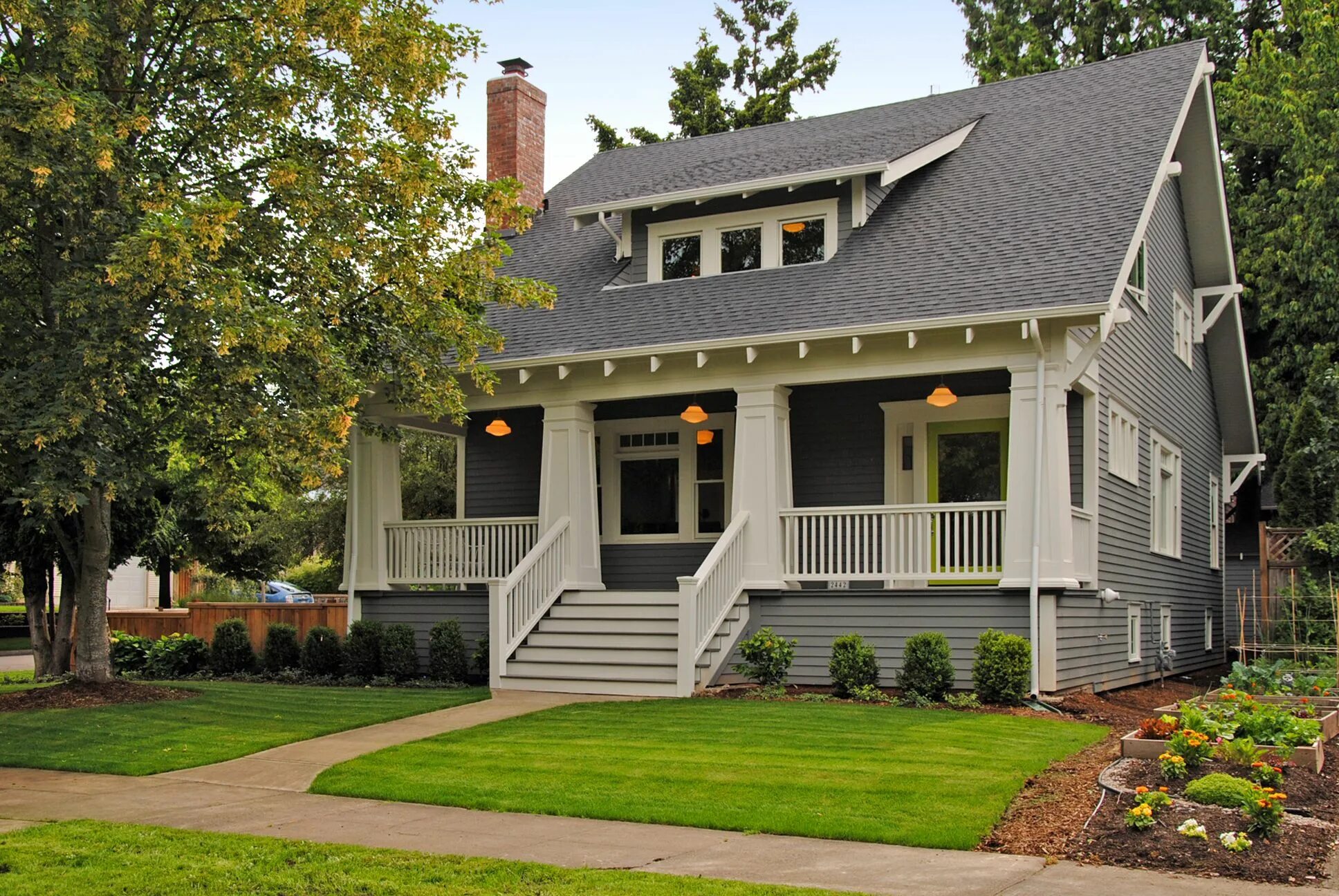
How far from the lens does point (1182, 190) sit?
68.1 ft

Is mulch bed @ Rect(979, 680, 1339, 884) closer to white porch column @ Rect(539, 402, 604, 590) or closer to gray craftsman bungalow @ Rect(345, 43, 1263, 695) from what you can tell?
gray craftsman bungalow @ Rect(345, 43, 1263, 695)

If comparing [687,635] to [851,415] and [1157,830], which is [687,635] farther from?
[1157,830]

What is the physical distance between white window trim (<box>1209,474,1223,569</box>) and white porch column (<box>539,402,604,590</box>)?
12.4 m

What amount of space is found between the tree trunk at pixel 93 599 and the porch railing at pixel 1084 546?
1064cm

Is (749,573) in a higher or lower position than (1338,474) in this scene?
lower

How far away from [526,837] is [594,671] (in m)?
6.97

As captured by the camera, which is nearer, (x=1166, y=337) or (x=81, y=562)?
(x=81, y=562)

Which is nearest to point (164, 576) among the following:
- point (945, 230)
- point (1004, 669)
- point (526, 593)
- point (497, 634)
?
point (526, 593)

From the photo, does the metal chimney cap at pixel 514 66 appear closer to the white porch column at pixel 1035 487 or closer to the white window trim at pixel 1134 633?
the white porch column at pixel 1035 487

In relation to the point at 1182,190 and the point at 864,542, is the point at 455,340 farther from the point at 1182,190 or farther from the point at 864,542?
the point at 1182,190

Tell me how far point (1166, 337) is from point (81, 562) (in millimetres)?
15015

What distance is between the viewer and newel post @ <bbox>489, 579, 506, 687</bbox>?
14992 mm

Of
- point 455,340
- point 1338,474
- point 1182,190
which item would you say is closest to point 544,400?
point 455,340

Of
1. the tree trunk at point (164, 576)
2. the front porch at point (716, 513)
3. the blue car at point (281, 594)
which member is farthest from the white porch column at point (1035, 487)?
the blue car at point (281, 594)
